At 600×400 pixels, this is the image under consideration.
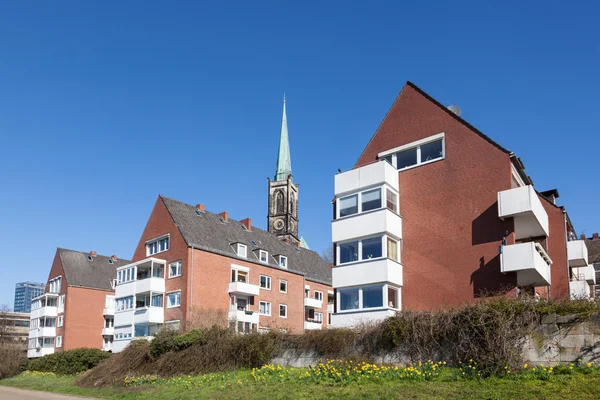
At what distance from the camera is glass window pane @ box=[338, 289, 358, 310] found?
1056 inches

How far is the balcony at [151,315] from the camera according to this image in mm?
41938

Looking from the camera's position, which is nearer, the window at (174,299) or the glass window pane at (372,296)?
the glass window pane at (372,296)

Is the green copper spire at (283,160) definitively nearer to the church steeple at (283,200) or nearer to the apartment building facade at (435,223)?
the church steeple at (283,200)

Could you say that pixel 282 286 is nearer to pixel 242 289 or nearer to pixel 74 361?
pixel 242 289

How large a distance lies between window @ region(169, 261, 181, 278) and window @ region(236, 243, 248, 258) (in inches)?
226

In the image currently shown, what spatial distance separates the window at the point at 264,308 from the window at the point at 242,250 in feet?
13.9

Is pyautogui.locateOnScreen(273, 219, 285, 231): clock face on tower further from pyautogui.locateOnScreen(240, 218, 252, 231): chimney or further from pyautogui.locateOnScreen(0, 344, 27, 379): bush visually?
pyautogui.locateOnScreen(0, 344, 27, 379): bush

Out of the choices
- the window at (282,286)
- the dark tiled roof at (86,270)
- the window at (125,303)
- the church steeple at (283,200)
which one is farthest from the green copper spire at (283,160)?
the window at (125,303)

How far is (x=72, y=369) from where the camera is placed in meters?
36.5

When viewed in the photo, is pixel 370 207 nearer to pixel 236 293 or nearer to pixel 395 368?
pixel 395 368

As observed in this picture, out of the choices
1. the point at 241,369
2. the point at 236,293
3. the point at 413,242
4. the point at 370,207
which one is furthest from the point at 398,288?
the point at 236,293

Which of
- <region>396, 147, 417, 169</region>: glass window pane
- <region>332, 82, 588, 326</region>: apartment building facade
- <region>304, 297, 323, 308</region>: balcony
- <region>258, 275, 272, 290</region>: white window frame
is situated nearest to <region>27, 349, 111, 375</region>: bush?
<region>258, 275, 272, 290</region>: white window frame

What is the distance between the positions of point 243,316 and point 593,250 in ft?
111

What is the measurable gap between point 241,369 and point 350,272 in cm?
714
